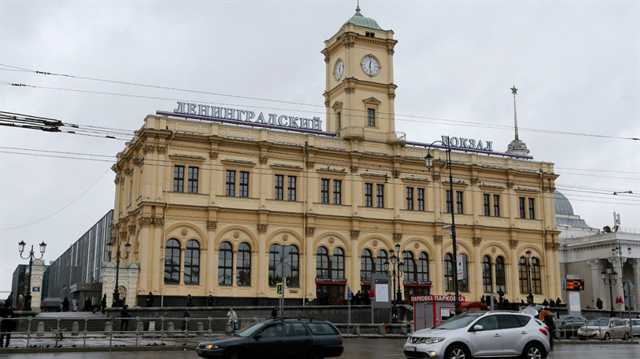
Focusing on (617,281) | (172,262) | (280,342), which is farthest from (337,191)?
(280,342)

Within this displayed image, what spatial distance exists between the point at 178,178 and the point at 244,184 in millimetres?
5457

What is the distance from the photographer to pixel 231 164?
60.5 metres

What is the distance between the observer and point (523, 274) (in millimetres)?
71500

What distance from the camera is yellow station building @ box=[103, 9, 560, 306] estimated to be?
190ft

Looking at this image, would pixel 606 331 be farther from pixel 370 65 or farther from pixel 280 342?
pixel 370 65

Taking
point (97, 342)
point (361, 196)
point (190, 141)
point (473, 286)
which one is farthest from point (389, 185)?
point (97, 342)

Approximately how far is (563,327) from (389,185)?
21.6 metres

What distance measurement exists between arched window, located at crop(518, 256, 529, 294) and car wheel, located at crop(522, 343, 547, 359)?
165 feet

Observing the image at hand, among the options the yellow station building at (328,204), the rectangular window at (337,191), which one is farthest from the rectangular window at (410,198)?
the rectangular window at (337,191)

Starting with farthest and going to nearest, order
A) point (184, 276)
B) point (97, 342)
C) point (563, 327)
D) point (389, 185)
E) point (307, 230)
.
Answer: point (389, 185) < point (307, 230) < point (184, 276) < point (563, 327) < point (97, 342)

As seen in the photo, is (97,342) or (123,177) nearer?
(97,342)

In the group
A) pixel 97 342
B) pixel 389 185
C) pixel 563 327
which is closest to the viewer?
pixel 97 342

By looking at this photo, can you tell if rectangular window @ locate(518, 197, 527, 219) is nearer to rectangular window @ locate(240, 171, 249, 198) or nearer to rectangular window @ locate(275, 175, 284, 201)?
rectangular window @ locate(275, 175, 284, 201)

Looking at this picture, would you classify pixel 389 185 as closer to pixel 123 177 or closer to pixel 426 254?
pixel 426 254
